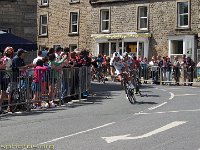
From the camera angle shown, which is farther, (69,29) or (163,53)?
(69,29)

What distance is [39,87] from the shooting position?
17141mm

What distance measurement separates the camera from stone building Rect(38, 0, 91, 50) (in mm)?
47250

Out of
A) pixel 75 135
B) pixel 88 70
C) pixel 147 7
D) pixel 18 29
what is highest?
pixel 147 7

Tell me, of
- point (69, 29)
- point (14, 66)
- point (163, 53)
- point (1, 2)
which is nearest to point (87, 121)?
point (14, 66)

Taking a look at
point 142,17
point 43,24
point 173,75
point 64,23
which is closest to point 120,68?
point 173,75

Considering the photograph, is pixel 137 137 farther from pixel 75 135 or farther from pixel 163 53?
pixel 163 53

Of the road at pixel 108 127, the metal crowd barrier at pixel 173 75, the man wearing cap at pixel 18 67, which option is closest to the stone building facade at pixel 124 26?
the metal crowd barrier at pixel 173 75

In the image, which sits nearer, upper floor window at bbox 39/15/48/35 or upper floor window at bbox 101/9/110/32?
upper floor window at bbox 101/9/110/32

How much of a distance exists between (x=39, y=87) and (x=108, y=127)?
16.5ft

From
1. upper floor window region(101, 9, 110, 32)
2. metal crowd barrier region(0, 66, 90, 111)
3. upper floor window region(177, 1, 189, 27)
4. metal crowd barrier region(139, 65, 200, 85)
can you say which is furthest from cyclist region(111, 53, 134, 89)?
upper floor window region(101, 9, 110, 32)

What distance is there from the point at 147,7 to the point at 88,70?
70.0 feet

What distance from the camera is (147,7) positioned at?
1650 inches

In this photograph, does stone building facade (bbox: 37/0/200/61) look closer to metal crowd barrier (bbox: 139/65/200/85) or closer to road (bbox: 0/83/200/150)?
metal crowd barrier (bbox: 139/65/200/85)

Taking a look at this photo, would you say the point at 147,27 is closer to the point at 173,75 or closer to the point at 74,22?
the point at 74,22
